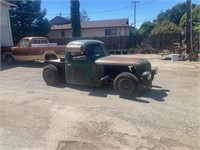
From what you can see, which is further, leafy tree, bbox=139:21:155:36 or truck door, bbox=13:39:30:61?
leafy tree, bbox=139:21:155:36

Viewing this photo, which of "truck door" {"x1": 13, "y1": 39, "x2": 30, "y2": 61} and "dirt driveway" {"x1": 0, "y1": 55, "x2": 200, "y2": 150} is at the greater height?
"truck door" {"x1": 13, "y1": 39, "x2": 30, "y2": 61}

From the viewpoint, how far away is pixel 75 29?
89.1ft

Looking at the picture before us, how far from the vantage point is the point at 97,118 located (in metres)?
5.70

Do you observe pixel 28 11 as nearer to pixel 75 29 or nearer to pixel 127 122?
pixel 75 29

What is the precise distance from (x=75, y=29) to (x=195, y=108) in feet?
72.8

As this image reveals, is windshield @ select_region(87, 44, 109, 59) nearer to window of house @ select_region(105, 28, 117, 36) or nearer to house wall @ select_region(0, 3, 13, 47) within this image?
house wall @ select_region(0, 3, 13, 47)

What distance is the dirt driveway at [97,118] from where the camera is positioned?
4.51 metres

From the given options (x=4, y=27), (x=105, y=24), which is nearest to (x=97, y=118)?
(x=4, y=27)

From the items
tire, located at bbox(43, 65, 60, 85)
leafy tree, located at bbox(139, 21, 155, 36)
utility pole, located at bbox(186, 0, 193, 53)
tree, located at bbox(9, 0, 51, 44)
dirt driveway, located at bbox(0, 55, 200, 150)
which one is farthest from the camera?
leafy tree, located at bbox(139, 21, 155, 36)

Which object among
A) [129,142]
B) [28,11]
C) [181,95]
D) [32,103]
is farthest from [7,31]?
[129,142]

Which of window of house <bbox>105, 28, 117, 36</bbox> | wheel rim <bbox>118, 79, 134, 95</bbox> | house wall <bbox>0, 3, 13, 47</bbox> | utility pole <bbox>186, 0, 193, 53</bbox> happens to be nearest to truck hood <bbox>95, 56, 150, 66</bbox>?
wheel rim <bbox>118, 79, 134, 95</bbox>

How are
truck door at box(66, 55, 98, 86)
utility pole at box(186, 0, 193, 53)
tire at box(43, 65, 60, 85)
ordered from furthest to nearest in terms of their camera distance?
utility pole at box(186, 0, 193, 53) → tire at box(43, 65, 60, 85) → truck door at box(66, 55, 98, 86)

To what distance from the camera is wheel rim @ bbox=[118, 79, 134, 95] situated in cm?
716

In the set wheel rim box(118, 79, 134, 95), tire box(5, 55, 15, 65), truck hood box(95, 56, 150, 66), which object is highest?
truck hood box(95, 56, 150, 66)
